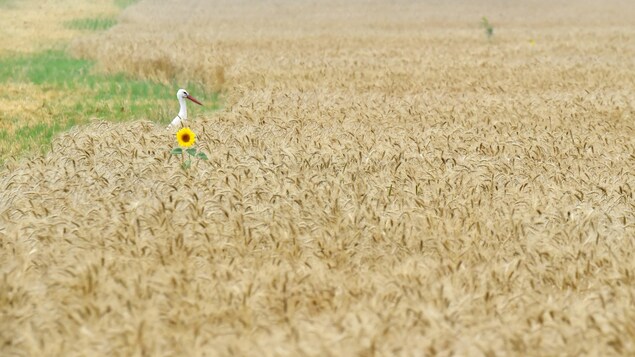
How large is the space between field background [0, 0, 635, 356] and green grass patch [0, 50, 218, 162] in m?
0.19

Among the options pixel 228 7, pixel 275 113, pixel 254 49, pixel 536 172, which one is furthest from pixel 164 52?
pixel 228 7

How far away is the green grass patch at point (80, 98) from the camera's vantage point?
13148mm

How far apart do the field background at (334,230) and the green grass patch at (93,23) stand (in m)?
22.2

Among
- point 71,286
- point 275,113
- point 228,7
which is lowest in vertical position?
point 228,7

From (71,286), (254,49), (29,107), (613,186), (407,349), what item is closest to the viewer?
(407,349)

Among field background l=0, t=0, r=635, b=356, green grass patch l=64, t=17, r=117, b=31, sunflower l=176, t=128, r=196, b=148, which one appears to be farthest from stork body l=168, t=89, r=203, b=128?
green grass patch l=64, t=17, r=117, b=31

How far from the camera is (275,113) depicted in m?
12.3

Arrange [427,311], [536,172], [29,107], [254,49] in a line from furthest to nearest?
[254,49]
[29,107]
[536,172]
[427,311]

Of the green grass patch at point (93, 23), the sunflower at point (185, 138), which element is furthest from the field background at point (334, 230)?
the green grass patch at point (93, 23)

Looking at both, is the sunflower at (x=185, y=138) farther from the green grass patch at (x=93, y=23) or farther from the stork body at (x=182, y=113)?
the green grass patch at (x=93, y=23)

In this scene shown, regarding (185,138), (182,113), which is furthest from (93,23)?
(185,138)

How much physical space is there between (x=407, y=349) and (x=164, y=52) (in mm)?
17328

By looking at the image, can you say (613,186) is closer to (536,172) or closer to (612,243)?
(536,172)

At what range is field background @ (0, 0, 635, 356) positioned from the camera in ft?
15.6
